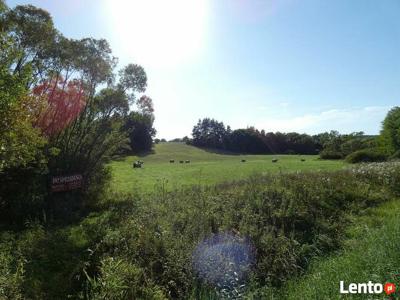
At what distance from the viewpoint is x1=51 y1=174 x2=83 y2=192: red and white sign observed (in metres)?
12.3

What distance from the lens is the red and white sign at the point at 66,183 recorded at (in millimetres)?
12328

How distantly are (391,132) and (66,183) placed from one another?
130 ft

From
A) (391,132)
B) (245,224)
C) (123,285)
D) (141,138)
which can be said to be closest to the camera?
(123,285)

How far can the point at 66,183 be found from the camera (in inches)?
498

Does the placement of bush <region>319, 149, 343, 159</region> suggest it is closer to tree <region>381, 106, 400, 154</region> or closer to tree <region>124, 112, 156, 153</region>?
tree <region>381, 106, 400, 154</region>

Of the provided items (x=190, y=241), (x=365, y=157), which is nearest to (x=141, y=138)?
(x=365, y=157)

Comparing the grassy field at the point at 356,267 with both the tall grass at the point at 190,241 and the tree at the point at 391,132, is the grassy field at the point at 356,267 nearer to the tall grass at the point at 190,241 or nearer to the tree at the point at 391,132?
Answer: the tall grass at the point at 190,241

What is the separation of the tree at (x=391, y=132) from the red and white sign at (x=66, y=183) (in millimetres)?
36233

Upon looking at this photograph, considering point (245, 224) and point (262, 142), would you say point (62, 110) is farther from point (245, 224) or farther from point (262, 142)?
point (262, 142)

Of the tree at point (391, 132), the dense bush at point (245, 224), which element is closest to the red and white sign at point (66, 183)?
the dense bush at point (245, 224)

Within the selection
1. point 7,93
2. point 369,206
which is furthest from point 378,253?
point 7,93

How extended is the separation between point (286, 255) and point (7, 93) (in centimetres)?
696

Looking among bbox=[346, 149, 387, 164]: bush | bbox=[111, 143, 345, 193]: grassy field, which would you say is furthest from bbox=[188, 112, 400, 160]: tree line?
bbox=[111, 143, 345, 193]: grassy field

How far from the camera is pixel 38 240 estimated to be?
8586mm
